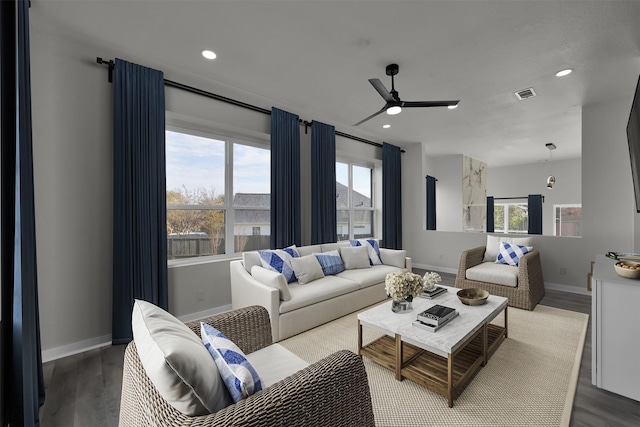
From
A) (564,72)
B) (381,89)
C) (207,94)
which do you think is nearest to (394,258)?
(381,89)

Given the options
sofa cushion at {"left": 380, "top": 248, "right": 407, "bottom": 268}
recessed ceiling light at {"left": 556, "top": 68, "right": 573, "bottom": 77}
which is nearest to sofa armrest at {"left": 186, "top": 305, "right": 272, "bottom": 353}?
sofa cushion at {"left": 380, "top": 248, "right": 407, "bottom": 268}

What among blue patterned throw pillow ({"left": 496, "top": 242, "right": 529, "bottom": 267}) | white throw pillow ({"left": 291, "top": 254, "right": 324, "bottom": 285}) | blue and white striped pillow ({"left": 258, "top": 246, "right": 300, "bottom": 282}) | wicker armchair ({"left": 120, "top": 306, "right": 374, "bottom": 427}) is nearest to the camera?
wicker armchair ({"left": 120, "top": 306, "right": 374, "bottom": 427})

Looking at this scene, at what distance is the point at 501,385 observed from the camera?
1.92 m

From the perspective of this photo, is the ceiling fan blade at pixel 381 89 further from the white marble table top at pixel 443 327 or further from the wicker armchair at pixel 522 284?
the wicker armchair at pixel 522 284

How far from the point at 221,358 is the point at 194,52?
8.92 feet

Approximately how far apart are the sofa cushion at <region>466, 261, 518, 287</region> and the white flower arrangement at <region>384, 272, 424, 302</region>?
190 centimetres

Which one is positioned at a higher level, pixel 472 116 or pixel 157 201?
pixel 472 116

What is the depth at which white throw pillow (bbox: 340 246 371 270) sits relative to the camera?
378cm

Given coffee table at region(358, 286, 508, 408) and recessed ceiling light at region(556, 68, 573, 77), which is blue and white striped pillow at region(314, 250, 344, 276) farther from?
recessed ceiling light at region(556, 68, 573, 77)

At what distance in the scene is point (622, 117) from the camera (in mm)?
3602

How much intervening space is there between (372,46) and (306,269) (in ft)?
7.67

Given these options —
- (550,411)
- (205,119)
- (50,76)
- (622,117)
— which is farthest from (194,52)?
(622,117)

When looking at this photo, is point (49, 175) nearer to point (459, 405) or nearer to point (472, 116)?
point (459, 405)

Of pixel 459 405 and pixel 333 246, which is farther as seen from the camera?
pixel 333 246
